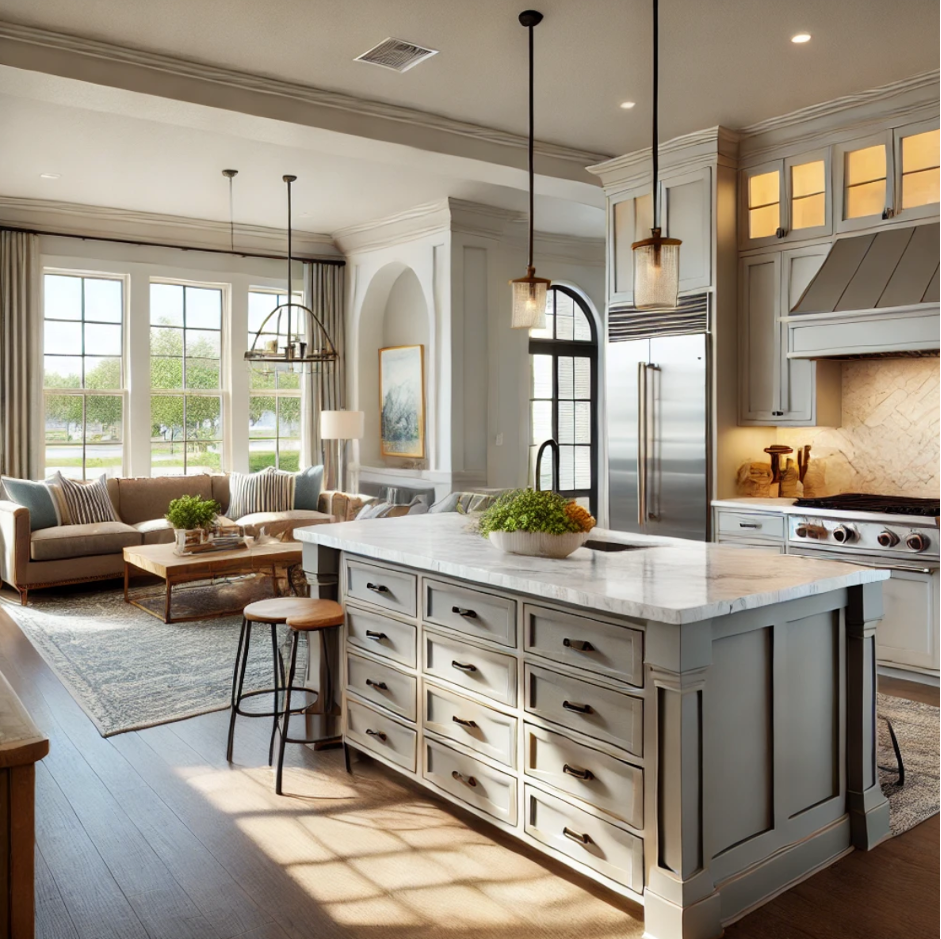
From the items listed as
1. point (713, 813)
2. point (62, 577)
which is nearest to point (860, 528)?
point (713, 813)

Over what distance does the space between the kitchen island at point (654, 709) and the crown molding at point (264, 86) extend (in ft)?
8.59

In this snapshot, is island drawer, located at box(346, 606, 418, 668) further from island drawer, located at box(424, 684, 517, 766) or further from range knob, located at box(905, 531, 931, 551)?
range knob, located at box(905, 531, 931, 551)

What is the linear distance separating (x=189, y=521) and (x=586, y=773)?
440cm

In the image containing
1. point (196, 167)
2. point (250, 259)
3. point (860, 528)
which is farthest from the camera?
point (250, 259)

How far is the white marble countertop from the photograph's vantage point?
7.54 ft

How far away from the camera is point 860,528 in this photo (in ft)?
14.7

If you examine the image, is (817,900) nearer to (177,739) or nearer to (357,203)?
(177,739)

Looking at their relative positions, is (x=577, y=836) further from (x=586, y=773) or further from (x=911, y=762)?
(x=911, y=762)

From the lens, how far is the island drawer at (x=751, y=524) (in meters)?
4.83

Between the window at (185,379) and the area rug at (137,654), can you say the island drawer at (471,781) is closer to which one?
the area rug at (137,654)

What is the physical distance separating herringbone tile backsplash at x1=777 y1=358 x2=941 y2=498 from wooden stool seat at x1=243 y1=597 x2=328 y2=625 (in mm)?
3251

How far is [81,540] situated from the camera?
21.8 ft

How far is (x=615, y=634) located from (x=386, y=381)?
6.48m

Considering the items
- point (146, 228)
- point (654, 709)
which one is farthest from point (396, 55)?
point (146, 228)
